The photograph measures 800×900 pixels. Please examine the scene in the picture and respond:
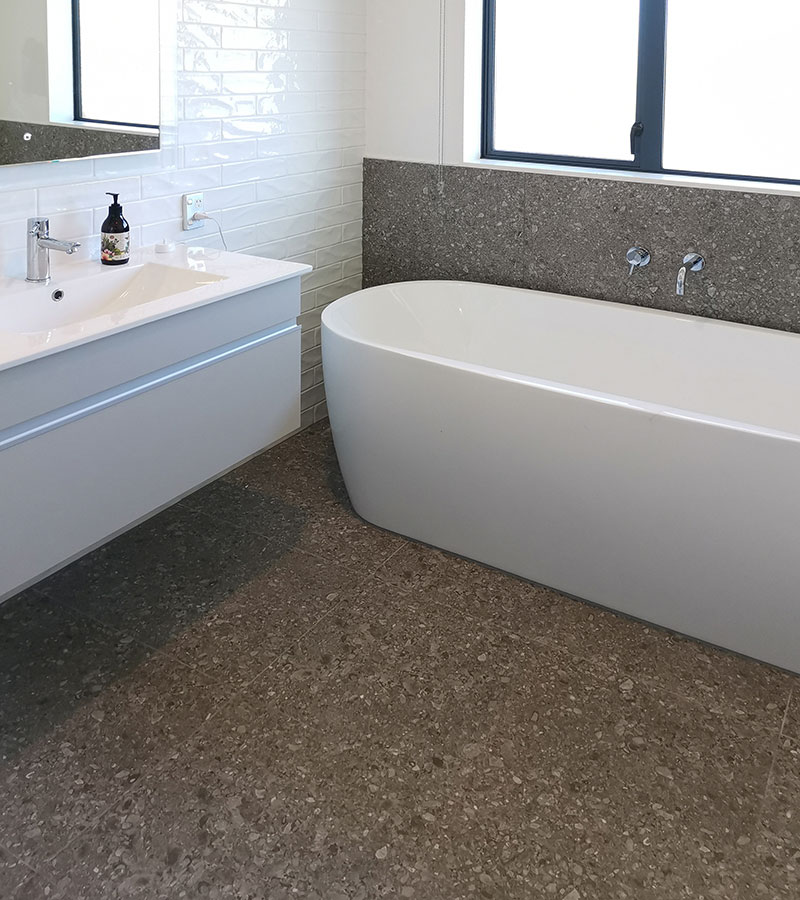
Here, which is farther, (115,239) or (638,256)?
(638,256)

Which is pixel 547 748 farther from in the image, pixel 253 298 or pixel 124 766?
pixel 253 298

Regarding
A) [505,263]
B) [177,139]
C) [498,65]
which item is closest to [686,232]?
[505,263]

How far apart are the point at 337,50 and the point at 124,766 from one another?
2487 mm

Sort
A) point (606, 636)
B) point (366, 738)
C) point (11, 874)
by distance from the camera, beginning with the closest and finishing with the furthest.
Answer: point (11, 874)
point (366, 738)
point (606, 636)

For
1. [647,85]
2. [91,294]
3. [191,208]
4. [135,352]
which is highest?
[647,85]

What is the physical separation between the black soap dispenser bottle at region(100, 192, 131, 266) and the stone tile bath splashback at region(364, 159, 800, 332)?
1.35 metres

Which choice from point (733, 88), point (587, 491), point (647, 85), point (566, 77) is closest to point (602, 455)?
point (587, 491)

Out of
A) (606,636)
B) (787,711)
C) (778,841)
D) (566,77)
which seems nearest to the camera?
(778,841)

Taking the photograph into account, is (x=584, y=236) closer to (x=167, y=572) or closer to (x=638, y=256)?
(x=638, y=256)

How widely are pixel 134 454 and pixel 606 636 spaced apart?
4.13 feet

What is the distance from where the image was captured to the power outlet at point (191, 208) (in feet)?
9.61

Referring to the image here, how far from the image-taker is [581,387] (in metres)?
2.86

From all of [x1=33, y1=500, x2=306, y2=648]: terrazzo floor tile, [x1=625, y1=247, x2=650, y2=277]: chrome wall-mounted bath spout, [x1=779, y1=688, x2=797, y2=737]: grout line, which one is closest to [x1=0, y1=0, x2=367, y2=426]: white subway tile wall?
[x1=33, y1=500, x2=306, y2=648]: terrazzo floor tile

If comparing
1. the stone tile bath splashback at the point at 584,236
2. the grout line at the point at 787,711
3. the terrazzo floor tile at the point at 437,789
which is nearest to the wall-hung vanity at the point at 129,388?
the terrazzo floor tile at the point at 437,789
